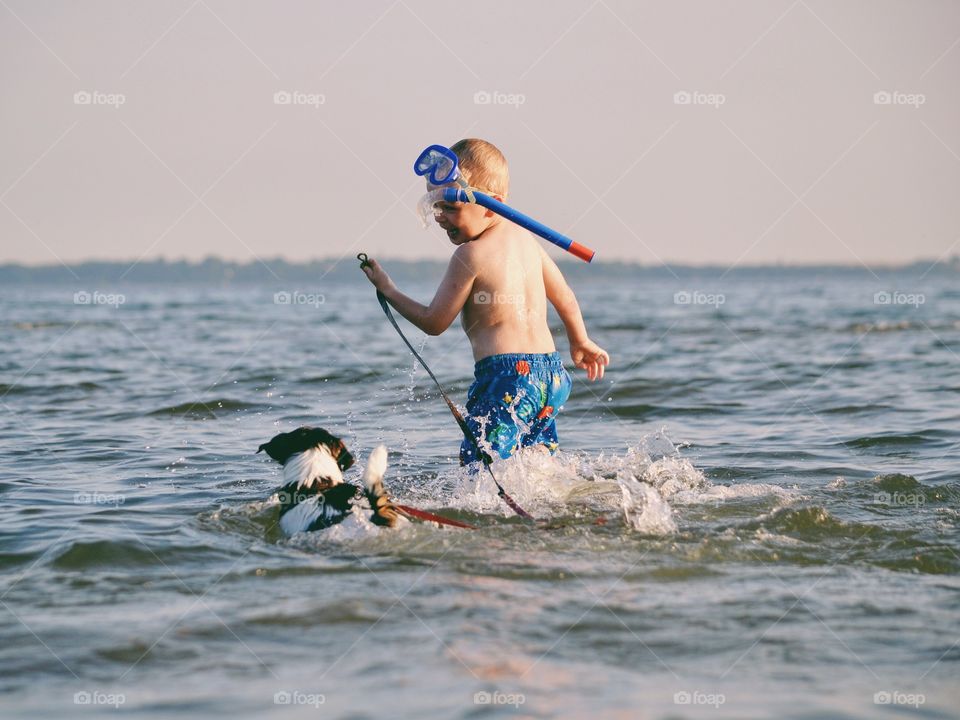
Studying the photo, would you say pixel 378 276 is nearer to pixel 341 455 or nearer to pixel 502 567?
pixel 341 455

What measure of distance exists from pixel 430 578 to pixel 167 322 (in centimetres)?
1799

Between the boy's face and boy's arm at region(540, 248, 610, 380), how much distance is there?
0.41m

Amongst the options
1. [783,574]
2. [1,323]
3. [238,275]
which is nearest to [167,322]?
[1,323]

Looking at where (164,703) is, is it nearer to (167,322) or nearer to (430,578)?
(430,578)

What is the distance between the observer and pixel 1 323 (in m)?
20.6

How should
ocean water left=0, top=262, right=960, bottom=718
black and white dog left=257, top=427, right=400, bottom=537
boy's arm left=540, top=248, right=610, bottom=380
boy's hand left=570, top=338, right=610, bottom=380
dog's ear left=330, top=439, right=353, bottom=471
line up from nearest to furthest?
ocean water left=0, top=262, right=960, bottom=718 → black and white dog left=257, top=427, right=400, bottom=537 → dog's ear left=330, top=439, right=353, bottom=471 → boy's arm left=540, top=248, right=610, bottom=380 → boy's hand left=570, top=338, right=610, bottom=380

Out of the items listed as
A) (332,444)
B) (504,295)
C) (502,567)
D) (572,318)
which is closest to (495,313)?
(504,295)

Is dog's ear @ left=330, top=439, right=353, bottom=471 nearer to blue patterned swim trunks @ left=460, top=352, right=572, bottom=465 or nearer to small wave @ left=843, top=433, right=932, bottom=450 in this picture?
blue patterned swim trunks @ left=460, top=352, right=572, bottom=465

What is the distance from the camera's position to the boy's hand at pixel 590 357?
5.91 metres

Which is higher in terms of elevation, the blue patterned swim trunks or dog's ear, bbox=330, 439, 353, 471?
the blue patterned swim trunks

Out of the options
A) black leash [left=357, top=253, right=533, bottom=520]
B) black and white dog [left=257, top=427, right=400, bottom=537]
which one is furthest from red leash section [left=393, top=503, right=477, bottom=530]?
black leash [left=357, top=253, right=533, bottom=520]

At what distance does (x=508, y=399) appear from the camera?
5.41 metres

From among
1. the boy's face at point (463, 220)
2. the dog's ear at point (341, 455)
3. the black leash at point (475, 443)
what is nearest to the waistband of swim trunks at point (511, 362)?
the black leash at point (475, 443)

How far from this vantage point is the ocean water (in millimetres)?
3367
